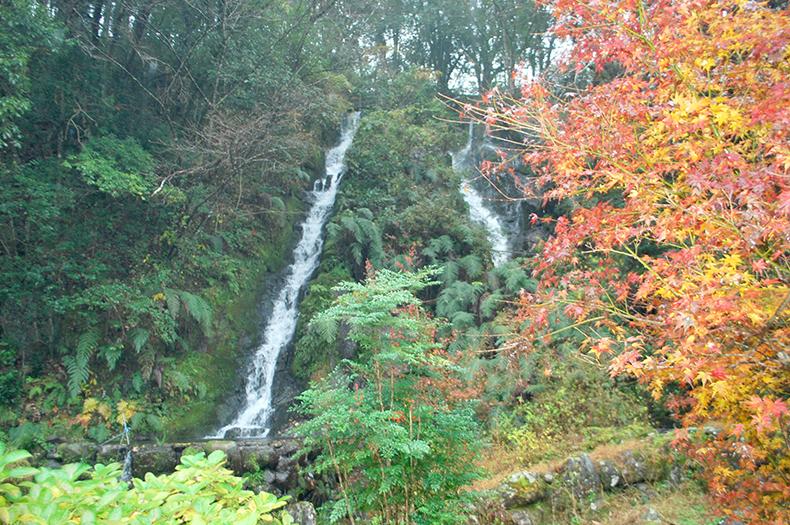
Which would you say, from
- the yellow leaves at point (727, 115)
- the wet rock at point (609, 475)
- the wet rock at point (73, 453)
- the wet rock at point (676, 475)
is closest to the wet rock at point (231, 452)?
the wet rock at point (73, 453)

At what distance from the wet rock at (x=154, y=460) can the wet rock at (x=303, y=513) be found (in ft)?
9.44

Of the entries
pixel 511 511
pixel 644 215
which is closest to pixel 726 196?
pixel 644 215

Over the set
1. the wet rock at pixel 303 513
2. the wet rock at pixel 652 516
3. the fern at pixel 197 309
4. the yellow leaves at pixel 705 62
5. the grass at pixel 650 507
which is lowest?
the grass at pixel 650 507

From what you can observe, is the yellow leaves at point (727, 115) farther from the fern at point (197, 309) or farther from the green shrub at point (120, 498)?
the fern at point (197, 309)

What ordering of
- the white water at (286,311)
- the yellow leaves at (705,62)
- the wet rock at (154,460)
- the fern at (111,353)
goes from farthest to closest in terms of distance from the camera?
the white water at (286,311) < the fern at (111,353) < the wet rock at (154,460) < the yellow leaves at (705,62)

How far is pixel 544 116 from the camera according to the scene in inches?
154

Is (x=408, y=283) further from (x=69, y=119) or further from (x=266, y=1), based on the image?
(x=266, y=1)

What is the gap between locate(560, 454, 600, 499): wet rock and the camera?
587 cm

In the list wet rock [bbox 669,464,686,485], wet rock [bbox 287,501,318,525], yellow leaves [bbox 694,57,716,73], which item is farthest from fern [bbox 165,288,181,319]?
yellow leaves [bbox 694,57,716,73]

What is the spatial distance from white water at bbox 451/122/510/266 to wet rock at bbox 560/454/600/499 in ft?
27.0

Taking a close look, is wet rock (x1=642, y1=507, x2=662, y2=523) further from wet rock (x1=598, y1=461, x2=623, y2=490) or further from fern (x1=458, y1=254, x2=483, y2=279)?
fern (x1=458, y1=254, x2=483, y2=279)

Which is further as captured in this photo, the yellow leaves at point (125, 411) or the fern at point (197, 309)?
the fern at point (197, 309)

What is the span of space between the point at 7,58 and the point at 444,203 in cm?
1102

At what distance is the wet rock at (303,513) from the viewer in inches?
230
